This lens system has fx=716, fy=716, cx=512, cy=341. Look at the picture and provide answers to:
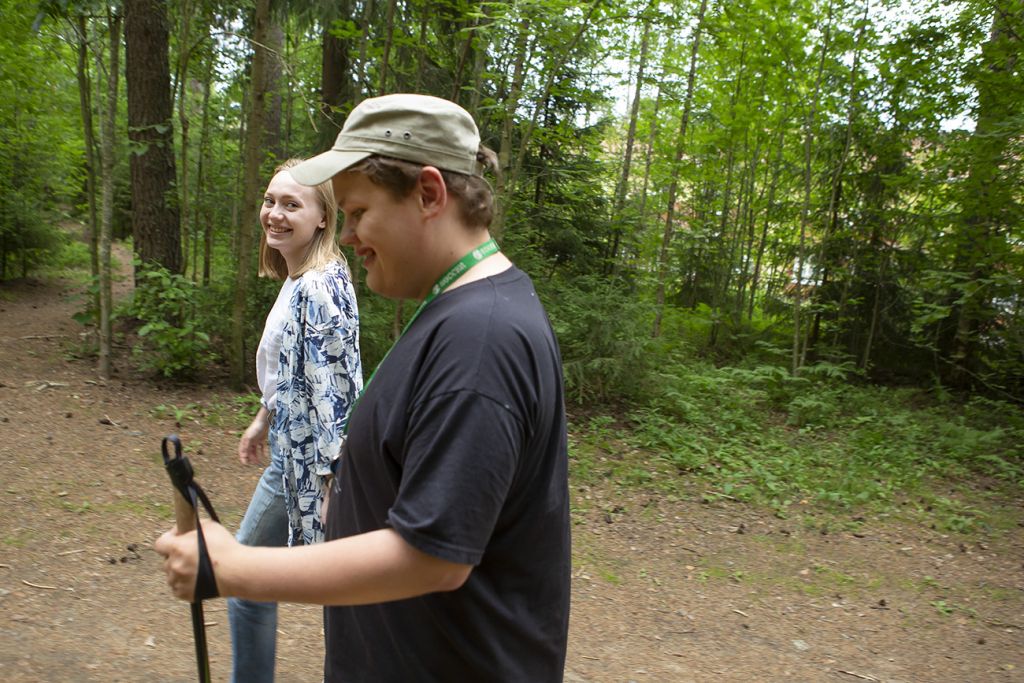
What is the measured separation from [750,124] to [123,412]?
12.2m

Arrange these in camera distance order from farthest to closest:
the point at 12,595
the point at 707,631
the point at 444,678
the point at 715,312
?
the point at 715,312 → the point at 707,631 → the point at 12,595 → the point at 444,678

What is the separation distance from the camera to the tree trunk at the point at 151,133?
820cm

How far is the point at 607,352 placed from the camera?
29.1ft

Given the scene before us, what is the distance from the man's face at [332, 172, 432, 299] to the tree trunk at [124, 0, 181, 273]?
25.6ft

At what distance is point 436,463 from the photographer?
3.66 feet

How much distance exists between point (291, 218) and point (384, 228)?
4.72 feet

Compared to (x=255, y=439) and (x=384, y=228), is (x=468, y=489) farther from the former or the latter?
(x=255, y=439)

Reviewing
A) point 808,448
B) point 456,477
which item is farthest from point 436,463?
point 808,448

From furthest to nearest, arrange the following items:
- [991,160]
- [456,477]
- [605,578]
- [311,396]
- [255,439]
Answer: [991,160]
[605,578]
[255,439]
[311,396]
[456,477]

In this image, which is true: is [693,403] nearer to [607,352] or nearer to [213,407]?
[607,352]

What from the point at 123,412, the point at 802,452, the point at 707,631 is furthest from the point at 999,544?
the point at 123,412

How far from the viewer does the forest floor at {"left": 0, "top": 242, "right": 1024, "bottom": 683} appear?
12.3 feet

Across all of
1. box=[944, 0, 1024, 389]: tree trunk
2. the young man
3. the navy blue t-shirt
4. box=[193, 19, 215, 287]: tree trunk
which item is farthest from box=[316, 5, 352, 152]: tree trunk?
the navy blue t-shirt

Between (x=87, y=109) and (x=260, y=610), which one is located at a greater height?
(x=87, y=109)
